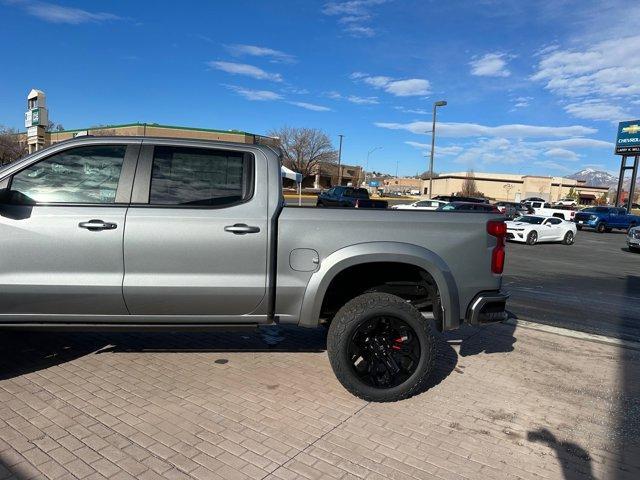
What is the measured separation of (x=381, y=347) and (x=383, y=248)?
2.76ft

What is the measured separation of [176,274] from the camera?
3.67 meters

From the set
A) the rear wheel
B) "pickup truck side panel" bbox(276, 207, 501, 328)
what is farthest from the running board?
the rear wheel

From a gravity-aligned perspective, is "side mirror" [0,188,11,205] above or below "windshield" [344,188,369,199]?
above

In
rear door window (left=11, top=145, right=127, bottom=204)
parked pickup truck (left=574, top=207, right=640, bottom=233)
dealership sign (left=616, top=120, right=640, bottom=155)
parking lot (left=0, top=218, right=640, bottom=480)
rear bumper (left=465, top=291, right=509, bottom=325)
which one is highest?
dealership sign (left=616, top=120, right=640, bottom=155)

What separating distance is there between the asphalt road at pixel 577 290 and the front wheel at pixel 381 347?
12.5ft

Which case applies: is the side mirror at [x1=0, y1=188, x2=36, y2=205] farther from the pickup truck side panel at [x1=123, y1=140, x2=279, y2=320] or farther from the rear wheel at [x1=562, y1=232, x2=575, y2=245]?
the rear wheel at [x1=562, y1=232, x2=575, y2=245]

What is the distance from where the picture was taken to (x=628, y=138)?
2052 inches

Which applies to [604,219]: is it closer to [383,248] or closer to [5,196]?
[383,248]

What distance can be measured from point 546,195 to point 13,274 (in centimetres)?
13166

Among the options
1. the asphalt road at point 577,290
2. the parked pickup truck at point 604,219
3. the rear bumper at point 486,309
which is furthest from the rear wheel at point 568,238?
the rear bumper at point 486,309

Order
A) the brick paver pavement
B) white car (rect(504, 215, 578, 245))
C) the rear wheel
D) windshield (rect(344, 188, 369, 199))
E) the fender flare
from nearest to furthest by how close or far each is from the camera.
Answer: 1. the brick paver pavement
2. the fender flare
3. white car (rect(504, 215, 578, 245))
4. the rear wheel
5. windshield (rect(344, 188, 369, 199))

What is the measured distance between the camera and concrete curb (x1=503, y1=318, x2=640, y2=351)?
5.91m

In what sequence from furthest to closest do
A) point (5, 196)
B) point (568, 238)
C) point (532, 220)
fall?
point (568, 238)
point (532, 220)
point (5, 196)

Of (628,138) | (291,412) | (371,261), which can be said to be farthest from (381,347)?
(628,138)
